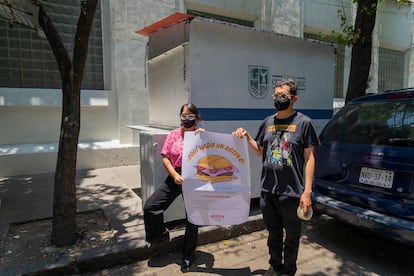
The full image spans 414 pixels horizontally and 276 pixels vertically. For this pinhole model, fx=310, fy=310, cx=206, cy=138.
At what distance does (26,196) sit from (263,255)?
3.98 m

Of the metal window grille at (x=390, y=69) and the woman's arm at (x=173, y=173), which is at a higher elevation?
the metal window grille at (x=390, y=69)

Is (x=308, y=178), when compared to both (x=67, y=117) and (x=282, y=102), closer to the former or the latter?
(x=282, y=102)

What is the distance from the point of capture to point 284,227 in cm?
267

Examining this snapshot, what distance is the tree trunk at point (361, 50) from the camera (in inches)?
205

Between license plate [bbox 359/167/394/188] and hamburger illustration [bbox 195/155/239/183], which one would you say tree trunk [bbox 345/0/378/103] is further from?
hamburger illustration [bbox 195/155/239/183]

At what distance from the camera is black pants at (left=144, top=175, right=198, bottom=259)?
10.1 feet

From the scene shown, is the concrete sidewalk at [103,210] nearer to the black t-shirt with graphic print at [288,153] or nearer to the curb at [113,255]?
the curb at [113,255]

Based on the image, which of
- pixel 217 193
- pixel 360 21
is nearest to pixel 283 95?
pixel 217 193

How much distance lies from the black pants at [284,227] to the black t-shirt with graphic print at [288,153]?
0.09 meters

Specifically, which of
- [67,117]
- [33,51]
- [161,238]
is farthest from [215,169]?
[33,51]

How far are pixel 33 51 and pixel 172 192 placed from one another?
5683 millimetres

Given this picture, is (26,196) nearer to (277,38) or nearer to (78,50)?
(78,50)

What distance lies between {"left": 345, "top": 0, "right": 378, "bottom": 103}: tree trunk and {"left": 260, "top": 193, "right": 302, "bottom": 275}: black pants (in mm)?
3518

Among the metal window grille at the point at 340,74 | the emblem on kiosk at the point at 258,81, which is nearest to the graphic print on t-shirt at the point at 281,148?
the emblem on kiosk at the point at 258,81
